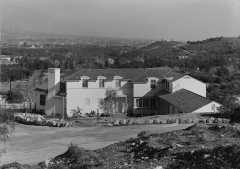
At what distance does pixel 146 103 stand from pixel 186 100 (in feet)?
15.5

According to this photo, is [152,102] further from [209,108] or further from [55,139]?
[55,139]

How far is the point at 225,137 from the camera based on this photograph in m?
12.6

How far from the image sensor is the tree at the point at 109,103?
30564 mm

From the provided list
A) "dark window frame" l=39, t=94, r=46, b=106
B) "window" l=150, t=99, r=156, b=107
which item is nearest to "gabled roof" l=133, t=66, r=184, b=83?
"window" l=150, t=99, r=156, b=107

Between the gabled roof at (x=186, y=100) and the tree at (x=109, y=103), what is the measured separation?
11.2 feet

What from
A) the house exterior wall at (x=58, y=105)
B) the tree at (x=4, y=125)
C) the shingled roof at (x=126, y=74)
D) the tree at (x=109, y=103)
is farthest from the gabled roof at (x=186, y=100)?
the tree at (x=4, y=125)

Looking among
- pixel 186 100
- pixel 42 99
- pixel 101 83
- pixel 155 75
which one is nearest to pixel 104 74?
pixel 101 83

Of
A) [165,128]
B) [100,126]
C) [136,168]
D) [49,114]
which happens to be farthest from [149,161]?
[49,114]

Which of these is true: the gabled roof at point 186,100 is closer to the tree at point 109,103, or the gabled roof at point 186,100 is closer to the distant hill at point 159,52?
the tree at point 109,103

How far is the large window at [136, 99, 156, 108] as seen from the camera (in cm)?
3247

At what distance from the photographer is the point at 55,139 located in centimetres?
1988

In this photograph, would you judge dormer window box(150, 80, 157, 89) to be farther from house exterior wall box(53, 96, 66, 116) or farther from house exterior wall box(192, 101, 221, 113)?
house exterior wall box(53, 96, 66, 116)

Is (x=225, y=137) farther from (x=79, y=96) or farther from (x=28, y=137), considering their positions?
(x=79, y=96)

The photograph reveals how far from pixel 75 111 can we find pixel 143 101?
5113 mm
